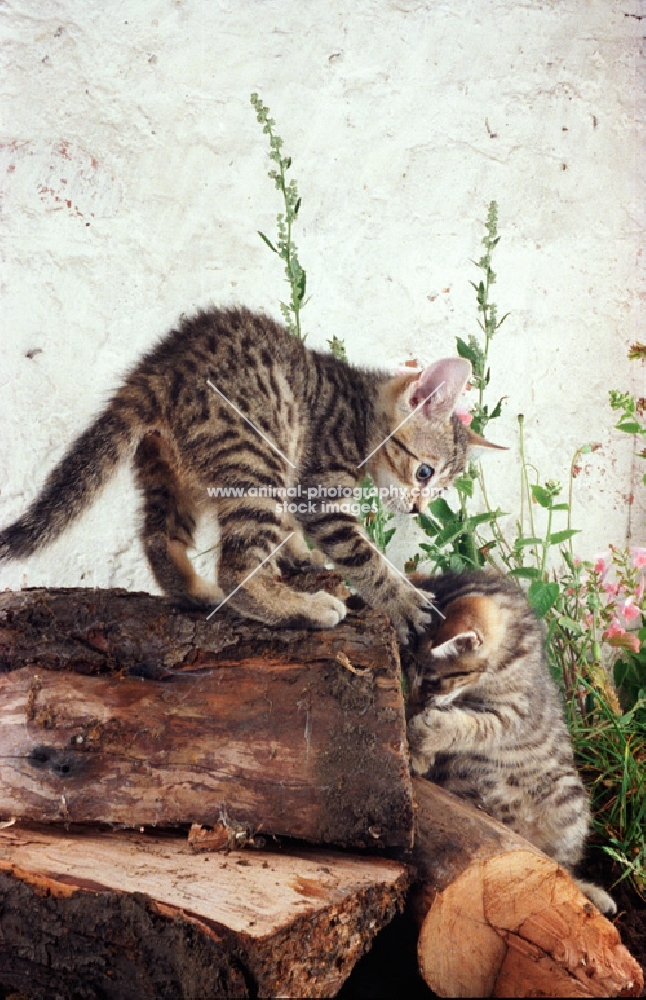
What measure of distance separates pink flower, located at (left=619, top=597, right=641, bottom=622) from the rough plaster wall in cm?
14

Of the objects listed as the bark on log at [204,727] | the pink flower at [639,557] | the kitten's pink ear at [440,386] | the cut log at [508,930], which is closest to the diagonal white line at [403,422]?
the kitten's pink ear at [440,386]

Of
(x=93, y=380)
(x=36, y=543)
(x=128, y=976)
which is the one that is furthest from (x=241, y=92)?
(x=128, y=976)

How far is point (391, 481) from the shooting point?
1301 mm

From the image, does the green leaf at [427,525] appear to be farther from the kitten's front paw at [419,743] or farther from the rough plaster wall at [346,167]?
the kitten's front paw at [419,743]

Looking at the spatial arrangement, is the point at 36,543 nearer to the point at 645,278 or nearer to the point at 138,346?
the point at 138,346

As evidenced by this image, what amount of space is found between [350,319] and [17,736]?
87 centimetres

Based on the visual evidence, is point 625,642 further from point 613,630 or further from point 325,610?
point 325,610

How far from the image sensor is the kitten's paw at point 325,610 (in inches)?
43.3

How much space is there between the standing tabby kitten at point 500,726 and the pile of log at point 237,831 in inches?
4.5

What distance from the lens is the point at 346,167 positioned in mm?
1368

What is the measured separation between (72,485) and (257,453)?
280 millimetres

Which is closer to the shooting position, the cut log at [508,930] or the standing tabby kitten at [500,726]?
the cut log at [508,930]

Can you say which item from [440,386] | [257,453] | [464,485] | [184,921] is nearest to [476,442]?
[464,485]

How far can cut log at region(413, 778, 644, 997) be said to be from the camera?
92cm
